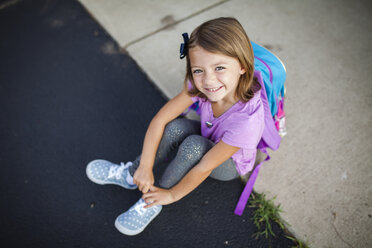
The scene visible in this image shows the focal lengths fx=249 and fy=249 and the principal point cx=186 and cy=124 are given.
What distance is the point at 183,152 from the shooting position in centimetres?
146

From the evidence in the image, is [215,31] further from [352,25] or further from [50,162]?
[352,25]

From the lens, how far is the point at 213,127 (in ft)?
4.92

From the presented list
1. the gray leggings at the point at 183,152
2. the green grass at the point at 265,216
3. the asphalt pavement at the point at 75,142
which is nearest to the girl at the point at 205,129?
the gray leggings at the point at 183,152

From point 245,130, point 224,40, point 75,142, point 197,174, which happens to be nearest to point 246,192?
point 197,174

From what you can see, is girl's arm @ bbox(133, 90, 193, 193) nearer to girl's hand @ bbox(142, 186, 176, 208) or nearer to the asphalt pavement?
girl's hand @ bbox(142, 186, 176, 208)

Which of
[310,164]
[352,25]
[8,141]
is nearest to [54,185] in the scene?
[8,141]

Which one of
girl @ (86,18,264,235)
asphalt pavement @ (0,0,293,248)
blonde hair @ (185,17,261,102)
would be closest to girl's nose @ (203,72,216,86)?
A: girl @ (86,18,264,235)

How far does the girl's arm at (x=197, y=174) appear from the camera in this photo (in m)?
1.34

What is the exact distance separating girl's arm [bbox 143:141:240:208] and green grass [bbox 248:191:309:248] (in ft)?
1.87

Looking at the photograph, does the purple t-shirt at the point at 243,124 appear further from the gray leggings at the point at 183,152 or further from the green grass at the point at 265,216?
the green grass at the point at 265,216

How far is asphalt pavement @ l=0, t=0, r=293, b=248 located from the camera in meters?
1.75

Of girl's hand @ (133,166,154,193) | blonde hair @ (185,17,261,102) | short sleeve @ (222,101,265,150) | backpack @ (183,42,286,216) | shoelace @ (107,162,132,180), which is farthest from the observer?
shoelace @ (107,162,132,180)

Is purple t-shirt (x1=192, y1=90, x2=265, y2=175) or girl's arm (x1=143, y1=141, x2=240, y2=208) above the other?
purple t-shirt (x1=192, y1=90, x2=265, y2=175)

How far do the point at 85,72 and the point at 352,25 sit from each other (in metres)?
2.70
